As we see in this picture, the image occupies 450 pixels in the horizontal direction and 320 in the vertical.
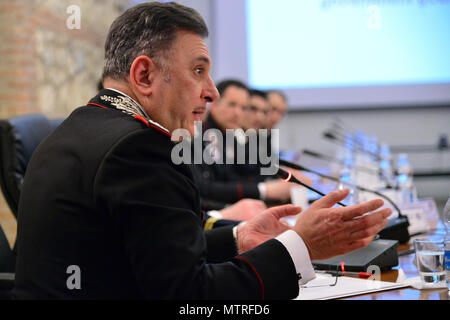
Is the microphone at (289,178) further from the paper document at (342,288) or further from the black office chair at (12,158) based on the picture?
the black office chair at (12,158)

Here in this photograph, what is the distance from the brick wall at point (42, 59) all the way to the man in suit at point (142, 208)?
2.64 m

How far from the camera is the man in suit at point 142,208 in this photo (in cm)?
89

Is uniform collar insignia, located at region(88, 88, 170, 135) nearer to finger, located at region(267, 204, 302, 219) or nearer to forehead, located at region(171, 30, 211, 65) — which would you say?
forehead, located at region(171, 30, 211, 65)

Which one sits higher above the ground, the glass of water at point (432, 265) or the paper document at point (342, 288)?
the glass of water at point (432, 265)

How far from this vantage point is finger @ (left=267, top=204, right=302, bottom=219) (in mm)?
1273

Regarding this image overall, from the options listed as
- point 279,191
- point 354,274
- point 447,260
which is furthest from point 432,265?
point 279,191

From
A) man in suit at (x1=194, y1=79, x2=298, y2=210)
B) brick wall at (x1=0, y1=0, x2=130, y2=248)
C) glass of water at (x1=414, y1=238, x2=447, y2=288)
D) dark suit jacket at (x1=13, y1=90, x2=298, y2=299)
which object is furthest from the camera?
brick wall at (x1=0, y1=0, x2=130, y2=248)

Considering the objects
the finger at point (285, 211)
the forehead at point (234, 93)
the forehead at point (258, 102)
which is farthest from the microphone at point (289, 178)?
the forehead at point (258, 102)

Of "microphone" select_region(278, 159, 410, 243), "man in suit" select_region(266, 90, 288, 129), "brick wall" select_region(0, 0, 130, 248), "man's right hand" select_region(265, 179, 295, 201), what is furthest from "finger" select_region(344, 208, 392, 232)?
"man in suit" select_region(266, 90, 288, 129)

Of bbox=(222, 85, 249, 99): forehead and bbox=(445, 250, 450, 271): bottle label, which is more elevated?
bbox=(222, 85, 249, 99): forehead

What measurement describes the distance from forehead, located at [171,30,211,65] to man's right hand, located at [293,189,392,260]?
405mm

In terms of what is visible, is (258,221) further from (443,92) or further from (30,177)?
(443,92)

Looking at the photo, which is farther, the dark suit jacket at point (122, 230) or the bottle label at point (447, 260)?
the bottle label at point (447, 260)
